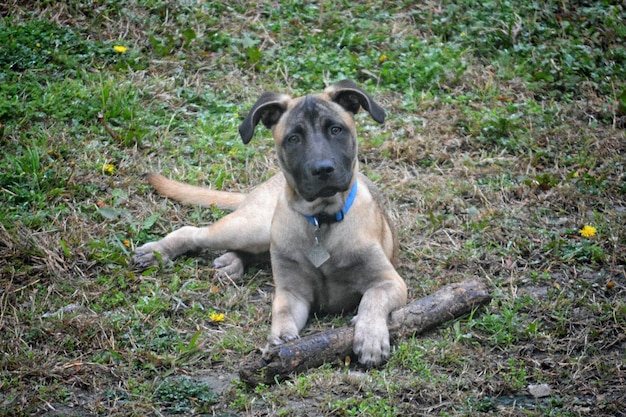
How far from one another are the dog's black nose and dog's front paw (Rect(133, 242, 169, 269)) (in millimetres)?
1739

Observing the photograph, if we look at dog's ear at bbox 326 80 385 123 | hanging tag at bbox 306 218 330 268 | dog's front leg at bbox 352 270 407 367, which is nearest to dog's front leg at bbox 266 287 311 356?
hanging tag at bbox 306 218 330 268

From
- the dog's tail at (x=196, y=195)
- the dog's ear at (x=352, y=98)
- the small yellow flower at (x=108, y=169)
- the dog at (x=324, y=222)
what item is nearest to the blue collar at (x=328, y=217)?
the dog at (x=324, y=222)

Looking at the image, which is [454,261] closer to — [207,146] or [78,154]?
[207,146]

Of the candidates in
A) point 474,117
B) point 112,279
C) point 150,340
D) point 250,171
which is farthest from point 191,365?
point 474,117

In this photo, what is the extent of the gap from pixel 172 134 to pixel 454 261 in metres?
3.51

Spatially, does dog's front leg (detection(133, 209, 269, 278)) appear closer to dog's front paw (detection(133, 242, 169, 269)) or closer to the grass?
dog's front paw (detection(133, 242, 169, 269))

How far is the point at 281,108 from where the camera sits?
19.5 feet

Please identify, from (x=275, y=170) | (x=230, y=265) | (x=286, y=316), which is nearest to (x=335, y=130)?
(x=286, y=316)

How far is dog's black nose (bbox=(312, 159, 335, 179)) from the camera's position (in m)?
5.35

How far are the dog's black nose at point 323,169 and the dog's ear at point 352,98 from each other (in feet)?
1.88

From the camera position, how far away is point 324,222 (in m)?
5.74

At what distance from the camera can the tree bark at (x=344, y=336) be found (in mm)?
4801

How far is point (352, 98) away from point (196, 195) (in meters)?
2.01

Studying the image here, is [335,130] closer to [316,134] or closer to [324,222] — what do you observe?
[316,134]
